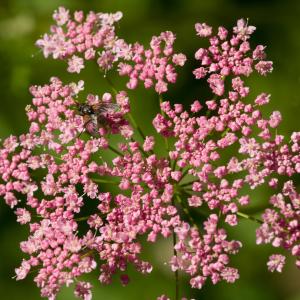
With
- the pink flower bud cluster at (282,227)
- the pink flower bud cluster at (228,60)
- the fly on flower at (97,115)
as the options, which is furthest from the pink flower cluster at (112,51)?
the pink flower bud cluster at (282,227)

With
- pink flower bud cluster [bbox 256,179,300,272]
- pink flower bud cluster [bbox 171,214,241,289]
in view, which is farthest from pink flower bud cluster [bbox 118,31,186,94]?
pink flower bud cluster [bbox 256,179,300,272]

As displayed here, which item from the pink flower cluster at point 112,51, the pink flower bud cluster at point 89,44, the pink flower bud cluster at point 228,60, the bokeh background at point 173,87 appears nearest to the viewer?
the pink flower bud cluster at point 228,60

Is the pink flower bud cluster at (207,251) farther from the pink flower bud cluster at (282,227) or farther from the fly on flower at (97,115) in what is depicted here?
the fly on flower at (97,115)

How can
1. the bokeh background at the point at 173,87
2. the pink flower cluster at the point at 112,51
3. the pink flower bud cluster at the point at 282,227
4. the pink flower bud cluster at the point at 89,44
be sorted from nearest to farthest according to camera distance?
1. the pink flower bud cluster at the point at 282,227
2. the pink flower cluster at the point at 112,51
3. the pink flower bud cluster at the point at 89,44
4. the bokeh background at the point at 173,87

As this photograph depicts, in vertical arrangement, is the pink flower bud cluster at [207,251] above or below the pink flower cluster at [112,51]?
below

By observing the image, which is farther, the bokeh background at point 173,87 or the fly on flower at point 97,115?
the bokeh background at point 173,87

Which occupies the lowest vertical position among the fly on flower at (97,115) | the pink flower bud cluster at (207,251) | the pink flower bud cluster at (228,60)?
the pink flower bud cluster at (207,251)

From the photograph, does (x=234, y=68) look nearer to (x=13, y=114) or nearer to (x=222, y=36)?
(x=222, y=36)
